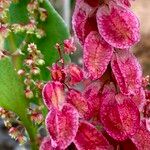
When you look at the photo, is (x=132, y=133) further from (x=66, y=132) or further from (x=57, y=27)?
(x=57, y=27)

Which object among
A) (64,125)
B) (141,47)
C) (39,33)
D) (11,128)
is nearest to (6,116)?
(11,128)

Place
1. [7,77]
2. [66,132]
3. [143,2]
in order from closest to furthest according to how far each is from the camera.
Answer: [66,132] → [7,77] → [143,2]

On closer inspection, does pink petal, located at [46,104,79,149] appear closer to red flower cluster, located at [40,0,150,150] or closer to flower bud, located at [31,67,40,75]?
red flower cluster, located at [40,0,150,150]

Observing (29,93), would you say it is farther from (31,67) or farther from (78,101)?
(78,101)

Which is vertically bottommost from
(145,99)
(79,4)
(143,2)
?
(143,2)

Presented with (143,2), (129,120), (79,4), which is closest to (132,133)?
(129,120)

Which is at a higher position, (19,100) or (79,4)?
(79,4)
